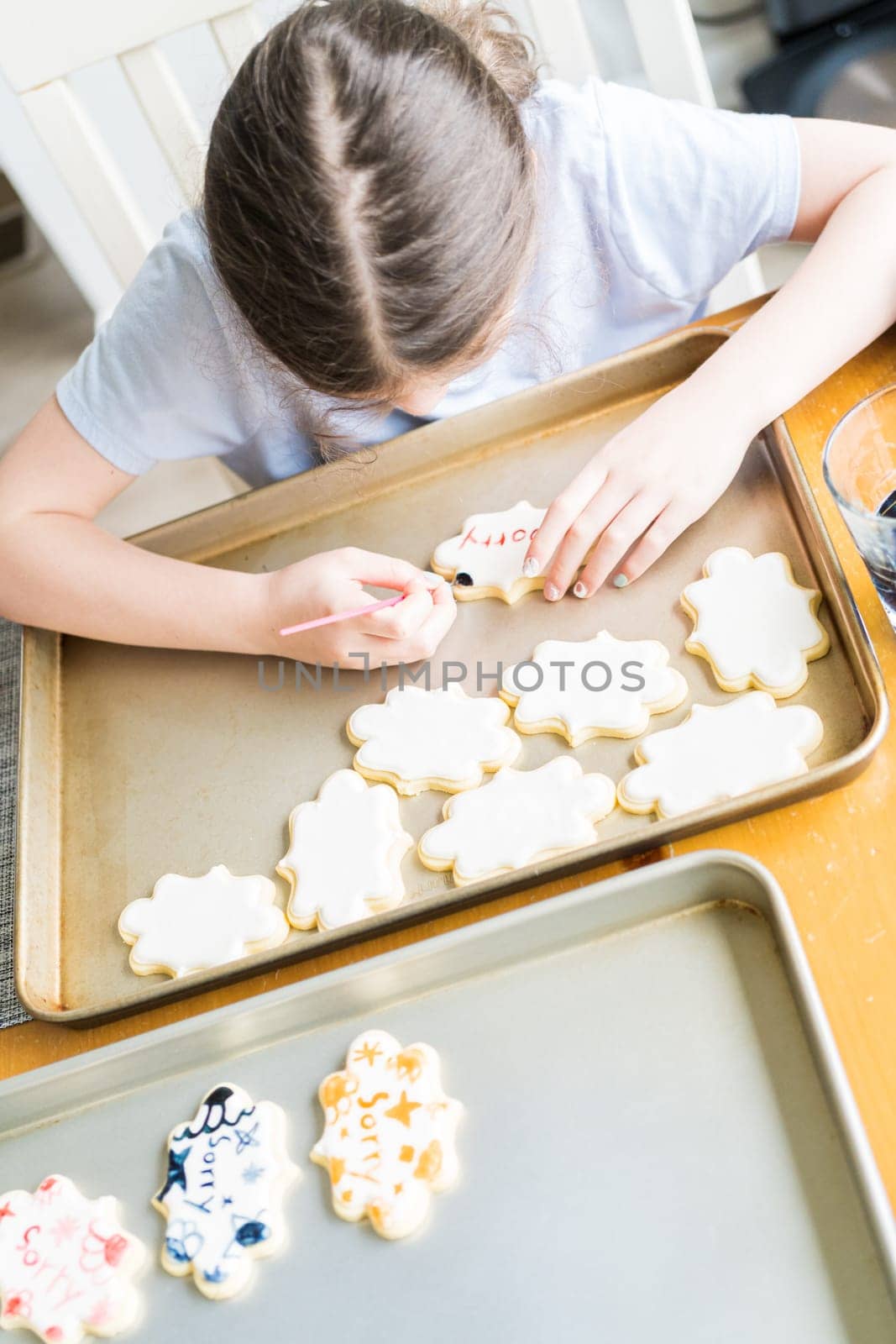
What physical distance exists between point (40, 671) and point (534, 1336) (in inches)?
24.3

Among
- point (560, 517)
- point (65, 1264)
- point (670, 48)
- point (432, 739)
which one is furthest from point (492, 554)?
point (670, 48)

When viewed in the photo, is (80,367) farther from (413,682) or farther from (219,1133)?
(219,1133)

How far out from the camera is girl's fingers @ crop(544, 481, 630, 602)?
800 mm

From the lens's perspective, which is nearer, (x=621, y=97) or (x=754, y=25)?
(x=621, y=97)

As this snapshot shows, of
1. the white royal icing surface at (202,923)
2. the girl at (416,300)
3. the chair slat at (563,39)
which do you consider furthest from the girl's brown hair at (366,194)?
the chair slat at (563,39)

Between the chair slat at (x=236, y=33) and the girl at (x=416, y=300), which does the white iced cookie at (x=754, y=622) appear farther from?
the chair slat at (x=236, y=33)

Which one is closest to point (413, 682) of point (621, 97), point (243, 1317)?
point (243, 1317)

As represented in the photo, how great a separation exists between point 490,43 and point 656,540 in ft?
1.26

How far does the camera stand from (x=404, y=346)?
724 millimetres

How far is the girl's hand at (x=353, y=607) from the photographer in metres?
0.79

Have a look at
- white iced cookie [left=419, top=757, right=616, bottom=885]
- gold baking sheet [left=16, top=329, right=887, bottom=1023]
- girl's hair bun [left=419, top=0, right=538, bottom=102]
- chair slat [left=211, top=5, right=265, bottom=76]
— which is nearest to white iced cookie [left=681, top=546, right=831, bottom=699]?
gold baking sheet [left=16, top=329, right=887, bottom=1023]

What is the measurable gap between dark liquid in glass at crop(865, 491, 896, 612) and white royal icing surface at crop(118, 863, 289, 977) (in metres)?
0.43

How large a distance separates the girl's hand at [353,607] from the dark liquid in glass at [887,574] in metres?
0.30

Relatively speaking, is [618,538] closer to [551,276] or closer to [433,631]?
[433,631]
